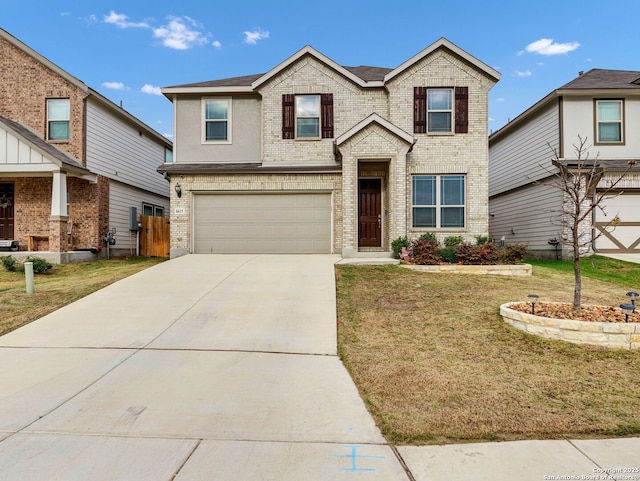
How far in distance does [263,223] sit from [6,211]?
10.2 meters

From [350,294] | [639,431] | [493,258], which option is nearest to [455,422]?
[639,431]

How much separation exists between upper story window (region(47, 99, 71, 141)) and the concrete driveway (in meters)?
10.0

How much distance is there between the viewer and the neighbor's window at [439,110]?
13.6 m

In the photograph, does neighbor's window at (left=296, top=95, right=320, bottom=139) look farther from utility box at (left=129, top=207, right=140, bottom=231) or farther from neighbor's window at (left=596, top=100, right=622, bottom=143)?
neighbor's window at (left=596, top=100, right=622, bottom=143)

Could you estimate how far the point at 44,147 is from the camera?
13.9 m

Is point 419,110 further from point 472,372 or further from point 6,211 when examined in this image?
point 6,211

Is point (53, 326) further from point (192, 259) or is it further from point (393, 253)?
point (393, 253)

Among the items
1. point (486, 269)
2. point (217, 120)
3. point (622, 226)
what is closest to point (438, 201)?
point (486, 269)

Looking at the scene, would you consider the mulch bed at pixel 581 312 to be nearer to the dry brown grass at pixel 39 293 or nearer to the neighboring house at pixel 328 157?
the neighboring house at pixel 328 157

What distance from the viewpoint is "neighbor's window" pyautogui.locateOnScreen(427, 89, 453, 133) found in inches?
534

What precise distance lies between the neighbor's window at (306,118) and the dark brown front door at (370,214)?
2.45m

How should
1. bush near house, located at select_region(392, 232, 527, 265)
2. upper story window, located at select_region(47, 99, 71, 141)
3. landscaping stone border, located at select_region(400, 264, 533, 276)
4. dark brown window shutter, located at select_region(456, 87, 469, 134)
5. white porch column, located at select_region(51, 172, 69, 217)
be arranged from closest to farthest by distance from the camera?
landscaping stone border, located at select_region(400, 264, 533, 276) → bush near house, located at select_region(392, 232, 527, 265) → dark brown window shutter, located at select_region(456, 87, 469, 134) → white porch column, located at select_region(51, 172, 69, 217) → upper story window, located at select_region(47, 99, 71, 141)

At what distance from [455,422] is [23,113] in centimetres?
1797

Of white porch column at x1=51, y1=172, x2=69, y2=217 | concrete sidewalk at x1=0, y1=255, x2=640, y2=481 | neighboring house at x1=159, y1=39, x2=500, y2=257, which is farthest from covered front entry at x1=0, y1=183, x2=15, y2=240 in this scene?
concrete sidewalk at x1=0, y1=255, x2=640, y2=481
